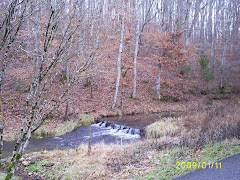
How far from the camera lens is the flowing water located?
9.16 meters

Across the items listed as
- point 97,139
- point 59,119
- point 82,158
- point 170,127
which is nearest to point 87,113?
point 59,119

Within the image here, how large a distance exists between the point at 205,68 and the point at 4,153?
19.1m

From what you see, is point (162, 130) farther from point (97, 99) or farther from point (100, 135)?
point (97, 99)

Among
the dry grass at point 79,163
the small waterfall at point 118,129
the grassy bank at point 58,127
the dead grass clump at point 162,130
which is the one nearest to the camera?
the dry grass at point 79,163

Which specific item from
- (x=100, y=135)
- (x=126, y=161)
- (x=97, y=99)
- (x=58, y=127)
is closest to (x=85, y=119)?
(x=58, y=127)

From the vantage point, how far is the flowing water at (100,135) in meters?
9.16

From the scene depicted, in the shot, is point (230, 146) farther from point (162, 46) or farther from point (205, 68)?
point (205, 68)

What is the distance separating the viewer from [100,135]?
11.2 metres

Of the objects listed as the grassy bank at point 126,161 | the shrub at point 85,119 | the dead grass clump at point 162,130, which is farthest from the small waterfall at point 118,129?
the grassy bank at point 126,161

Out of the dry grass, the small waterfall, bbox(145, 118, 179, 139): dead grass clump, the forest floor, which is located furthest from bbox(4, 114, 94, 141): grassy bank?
bbox(145, 118, 179, 139): dead grass clump

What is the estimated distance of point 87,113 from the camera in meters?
14.9
